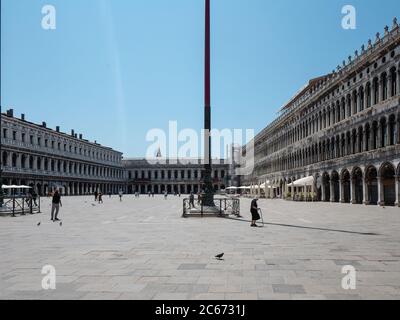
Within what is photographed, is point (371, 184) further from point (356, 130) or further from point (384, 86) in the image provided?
point (384, 86)

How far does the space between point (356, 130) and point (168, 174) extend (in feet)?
377

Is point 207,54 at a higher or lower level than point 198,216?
higher

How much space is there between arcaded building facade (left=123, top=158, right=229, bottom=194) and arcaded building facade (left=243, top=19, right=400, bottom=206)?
286 feet

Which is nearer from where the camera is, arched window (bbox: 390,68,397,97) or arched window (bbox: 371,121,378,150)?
arched window (bbox: 390,68,397,97)

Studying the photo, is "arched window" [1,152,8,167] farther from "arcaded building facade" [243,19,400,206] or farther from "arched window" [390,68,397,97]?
"arched window" [390,68,397,97]

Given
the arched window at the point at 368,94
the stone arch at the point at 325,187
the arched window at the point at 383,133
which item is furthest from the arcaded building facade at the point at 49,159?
the arched window at the point at 383,133

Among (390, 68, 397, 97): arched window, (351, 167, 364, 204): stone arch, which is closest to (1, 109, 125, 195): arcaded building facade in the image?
(351, 167, 364, 204): stone arch

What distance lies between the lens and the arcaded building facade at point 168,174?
15050 cm

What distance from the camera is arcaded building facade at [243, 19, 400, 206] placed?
34562mm

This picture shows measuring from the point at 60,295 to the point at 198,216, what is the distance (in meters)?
17.8

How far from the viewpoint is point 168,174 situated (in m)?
152
